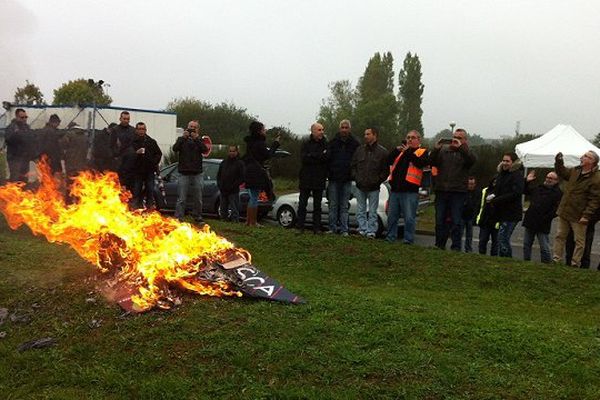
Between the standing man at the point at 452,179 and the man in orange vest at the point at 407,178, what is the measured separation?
28 cm

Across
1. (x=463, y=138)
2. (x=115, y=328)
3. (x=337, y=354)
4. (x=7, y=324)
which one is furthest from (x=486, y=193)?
(x=7, y=324)

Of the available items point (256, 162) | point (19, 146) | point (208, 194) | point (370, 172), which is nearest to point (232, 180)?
point (256, 162)

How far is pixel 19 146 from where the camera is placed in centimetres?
1110

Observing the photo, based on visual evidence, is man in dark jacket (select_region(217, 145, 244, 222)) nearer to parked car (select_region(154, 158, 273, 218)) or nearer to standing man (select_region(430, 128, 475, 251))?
parked car (select_region(154, 158, 273, 218))

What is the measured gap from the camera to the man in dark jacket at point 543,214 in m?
9.64

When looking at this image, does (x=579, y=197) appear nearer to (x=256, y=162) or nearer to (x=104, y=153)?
(x=256, y=162)

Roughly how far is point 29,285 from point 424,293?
484 centimetres

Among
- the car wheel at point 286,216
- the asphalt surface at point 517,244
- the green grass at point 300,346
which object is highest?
the car wheel at point 286,216

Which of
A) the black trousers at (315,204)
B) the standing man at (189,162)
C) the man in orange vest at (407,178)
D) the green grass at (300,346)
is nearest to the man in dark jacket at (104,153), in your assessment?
the standing man at (189,162)

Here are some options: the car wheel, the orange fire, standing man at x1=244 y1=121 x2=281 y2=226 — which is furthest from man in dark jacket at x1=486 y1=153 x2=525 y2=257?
the car wheel

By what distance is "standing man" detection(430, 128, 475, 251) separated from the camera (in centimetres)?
920

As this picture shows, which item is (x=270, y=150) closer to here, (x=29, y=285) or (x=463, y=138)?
(x=463, y=138)

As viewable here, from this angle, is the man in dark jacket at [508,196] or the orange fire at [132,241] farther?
the man in dark jacket at [508,196]

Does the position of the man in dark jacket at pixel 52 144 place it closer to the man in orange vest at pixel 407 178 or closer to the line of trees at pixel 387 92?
the man in orange vest at pixel 407 178
